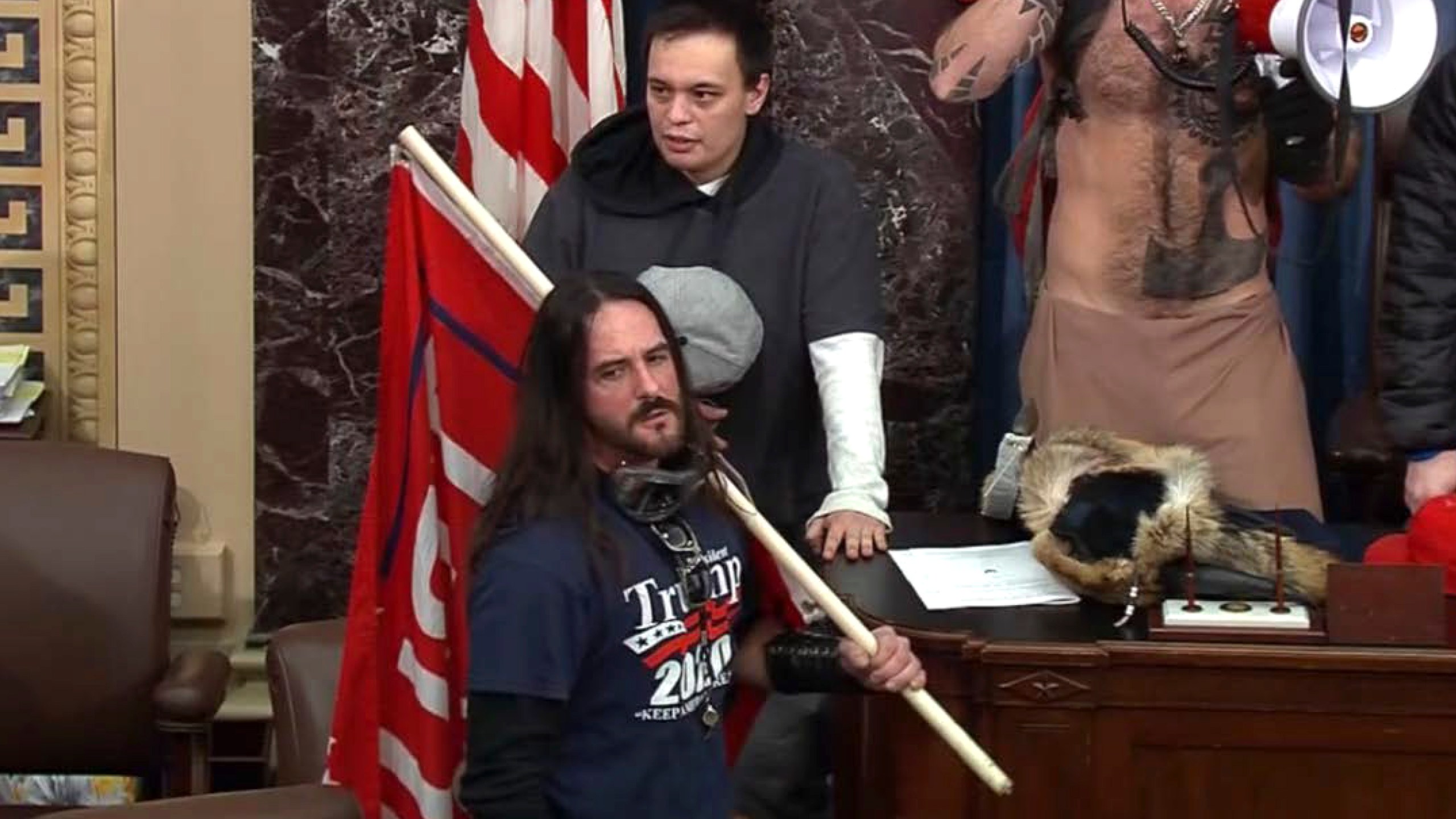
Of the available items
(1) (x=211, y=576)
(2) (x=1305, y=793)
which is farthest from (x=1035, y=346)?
(1) (x=211, y=576)

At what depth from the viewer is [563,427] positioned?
8.27 ft

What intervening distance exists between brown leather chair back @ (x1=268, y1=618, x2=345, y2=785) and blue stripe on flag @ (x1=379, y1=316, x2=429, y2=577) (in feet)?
1.08

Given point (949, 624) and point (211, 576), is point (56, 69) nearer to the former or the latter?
point (211, 576)

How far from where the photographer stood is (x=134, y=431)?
13.7 feet

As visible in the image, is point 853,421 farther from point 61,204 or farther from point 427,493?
point 61,204

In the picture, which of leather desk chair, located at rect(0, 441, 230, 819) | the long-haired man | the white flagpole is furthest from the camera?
leather desk chair, located at rect(0, 441, 230, 819)

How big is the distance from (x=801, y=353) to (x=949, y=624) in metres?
0.57

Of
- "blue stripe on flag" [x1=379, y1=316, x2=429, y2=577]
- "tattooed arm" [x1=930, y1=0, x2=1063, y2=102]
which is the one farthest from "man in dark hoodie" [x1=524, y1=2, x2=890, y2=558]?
"blue stripe on flag" [x1=379, y1=316, x2=429, y2=577]

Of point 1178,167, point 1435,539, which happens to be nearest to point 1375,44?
point 1178,167

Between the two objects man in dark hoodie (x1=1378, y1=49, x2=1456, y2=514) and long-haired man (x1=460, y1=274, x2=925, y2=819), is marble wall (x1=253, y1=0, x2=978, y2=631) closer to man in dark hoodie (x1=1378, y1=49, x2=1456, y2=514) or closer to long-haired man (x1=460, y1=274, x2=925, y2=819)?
man in dark hoodie (x1=1378, y1=49, x2=1456, y2=514)

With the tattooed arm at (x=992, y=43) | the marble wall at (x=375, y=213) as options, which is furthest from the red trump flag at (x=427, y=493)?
the marble wall at (x=375, y=213)

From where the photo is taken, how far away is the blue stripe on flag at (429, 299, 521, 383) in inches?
114

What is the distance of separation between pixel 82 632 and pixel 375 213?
964 millimetres

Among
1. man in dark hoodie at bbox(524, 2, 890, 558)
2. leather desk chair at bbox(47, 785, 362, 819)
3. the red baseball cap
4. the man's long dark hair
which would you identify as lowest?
leather desk chair at bbox(47, 785, 362, 819)
